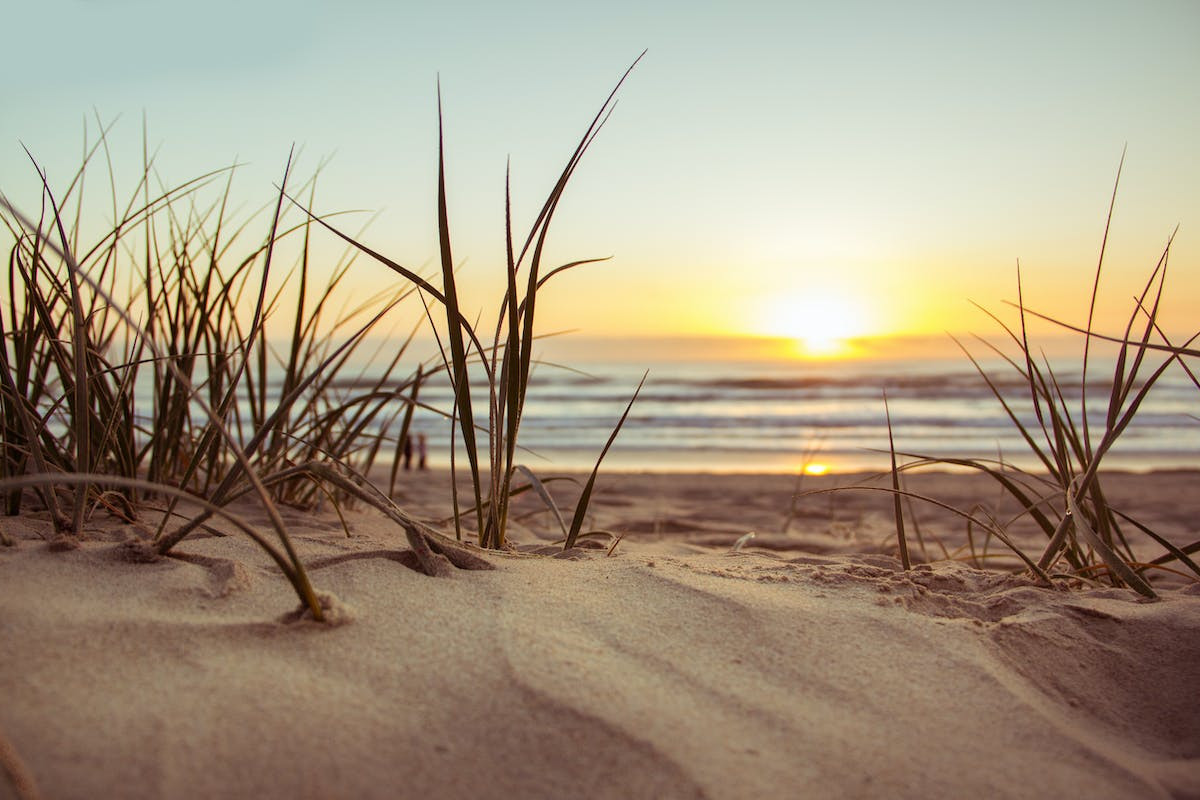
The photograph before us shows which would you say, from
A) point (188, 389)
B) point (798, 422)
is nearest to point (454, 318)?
point (188, 389)

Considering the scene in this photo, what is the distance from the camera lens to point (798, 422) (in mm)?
13422

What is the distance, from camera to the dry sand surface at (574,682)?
0.87 metres

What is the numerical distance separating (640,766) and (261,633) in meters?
0.49

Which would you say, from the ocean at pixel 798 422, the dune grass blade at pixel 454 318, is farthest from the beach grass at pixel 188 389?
the ocean at pixel 798 422

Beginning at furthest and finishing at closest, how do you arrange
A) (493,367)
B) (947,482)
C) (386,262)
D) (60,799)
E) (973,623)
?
1. (947,482)
2. (493,367)
3. (386,262)
4. (973,623)
5. (60,799)

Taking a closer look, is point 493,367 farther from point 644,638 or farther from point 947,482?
point 947,482

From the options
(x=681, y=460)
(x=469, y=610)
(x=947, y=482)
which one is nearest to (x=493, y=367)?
(x=469, y=610)

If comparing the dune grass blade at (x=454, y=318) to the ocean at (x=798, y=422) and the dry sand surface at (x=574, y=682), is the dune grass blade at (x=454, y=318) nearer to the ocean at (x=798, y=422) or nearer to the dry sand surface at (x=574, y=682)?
the dry sand surface at (x=574, y=682)

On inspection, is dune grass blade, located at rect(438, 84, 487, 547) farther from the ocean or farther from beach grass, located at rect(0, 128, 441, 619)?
the ocean

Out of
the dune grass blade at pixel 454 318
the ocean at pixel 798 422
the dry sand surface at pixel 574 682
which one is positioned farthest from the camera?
the ocean at pixel 798 422

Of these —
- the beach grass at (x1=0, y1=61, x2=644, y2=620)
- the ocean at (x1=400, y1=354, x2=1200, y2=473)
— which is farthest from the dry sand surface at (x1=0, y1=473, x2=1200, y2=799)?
the ocean at (x1=400, y1=354, x2=1200, y2=473)

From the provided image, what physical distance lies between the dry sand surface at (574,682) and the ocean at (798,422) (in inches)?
112

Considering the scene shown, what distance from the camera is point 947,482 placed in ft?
23.2

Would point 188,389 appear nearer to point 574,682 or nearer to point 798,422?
point 574,682
